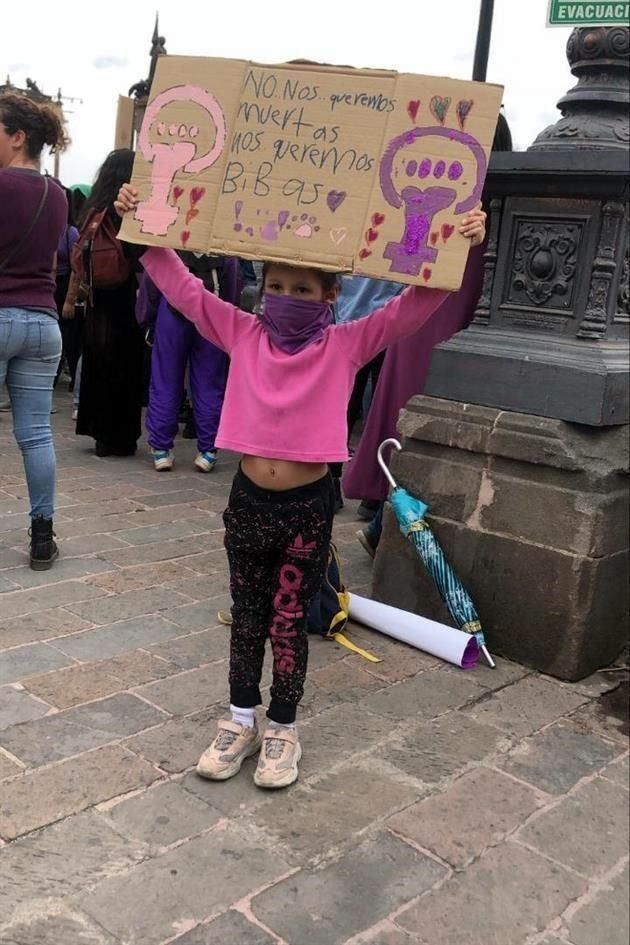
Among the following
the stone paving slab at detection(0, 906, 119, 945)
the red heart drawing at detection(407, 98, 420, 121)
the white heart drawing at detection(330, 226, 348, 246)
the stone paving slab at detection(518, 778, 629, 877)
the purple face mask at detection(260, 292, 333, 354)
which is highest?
the red heart drawing at detection(407, 98, 420, 121)

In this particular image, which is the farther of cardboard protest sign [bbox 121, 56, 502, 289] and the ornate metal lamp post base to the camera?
the ornate metal lamp post base

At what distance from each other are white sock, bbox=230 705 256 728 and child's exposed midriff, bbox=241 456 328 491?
0.69 m

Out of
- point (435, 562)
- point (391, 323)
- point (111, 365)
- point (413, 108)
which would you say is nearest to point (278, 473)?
point (391, 323)

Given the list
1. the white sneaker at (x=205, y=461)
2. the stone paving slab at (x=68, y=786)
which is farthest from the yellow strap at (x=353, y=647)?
the white sneaker at (x=205, y=461)

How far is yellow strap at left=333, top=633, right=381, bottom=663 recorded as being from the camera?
360 cm

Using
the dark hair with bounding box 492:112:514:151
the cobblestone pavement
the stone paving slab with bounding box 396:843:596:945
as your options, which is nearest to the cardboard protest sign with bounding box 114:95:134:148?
the dark hair with bounding box 492:112:514:151

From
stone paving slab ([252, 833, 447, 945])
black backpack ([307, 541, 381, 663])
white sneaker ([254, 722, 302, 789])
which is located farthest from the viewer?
black backpack ([307, 541, 381, 663])

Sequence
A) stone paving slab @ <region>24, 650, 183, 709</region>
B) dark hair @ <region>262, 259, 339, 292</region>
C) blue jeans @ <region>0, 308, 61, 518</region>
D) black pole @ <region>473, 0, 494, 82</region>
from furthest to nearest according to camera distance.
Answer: black pole @ <region>473, 0, 494, 82</region> → blue jeans @ <region>0, 308, 61, 518</region> → stone paving slab @ <region>24, 650, 183, 709</region> → dark hair @ <region>262, 259, 339, 292</region>

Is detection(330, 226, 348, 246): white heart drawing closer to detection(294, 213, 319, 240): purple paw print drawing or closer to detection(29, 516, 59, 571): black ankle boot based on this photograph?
detection(294, 213, 319, 240): purple paw print drawing

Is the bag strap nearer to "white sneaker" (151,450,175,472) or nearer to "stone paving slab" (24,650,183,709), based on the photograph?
"stone paving slab" (24,650,183,709)

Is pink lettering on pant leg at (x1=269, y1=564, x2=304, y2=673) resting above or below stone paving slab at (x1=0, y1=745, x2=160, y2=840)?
above

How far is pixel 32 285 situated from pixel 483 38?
2.48 meters

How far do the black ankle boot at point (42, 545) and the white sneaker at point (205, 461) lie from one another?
222 cm

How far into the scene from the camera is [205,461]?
21.5ft
